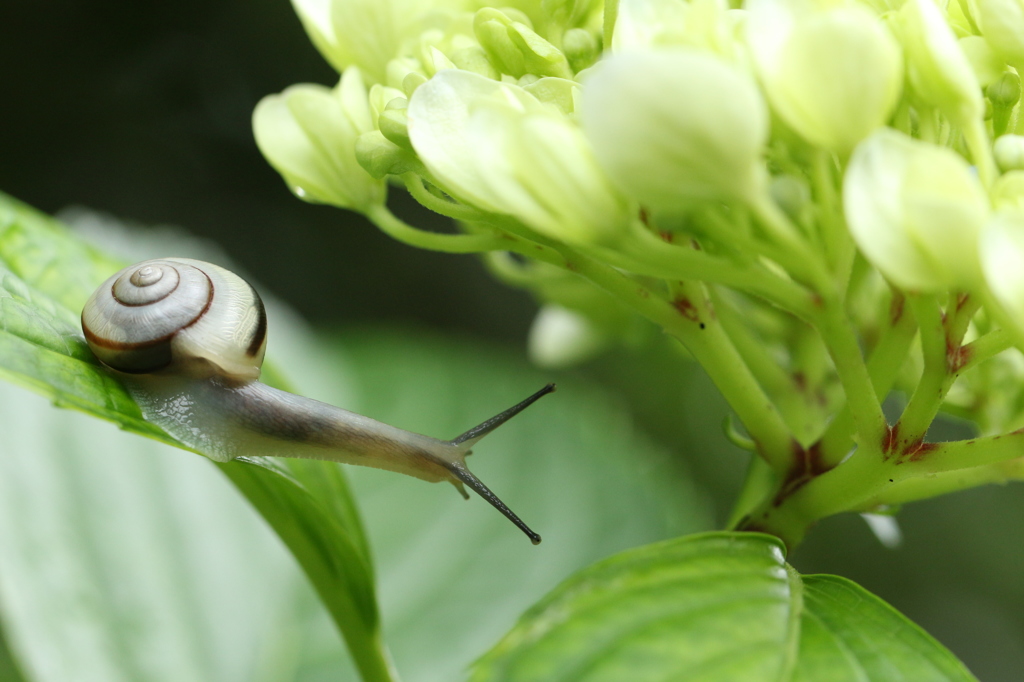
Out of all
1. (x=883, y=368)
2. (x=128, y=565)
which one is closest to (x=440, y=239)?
(x=883, y=368)

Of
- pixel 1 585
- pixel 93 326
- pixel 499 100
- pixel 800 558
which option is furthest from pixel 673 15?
pixel 800 558

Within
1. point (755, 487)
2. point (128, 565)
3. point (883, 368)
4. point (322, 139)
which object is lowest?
point (128, 565)

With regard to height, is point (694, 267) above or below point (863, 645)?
above

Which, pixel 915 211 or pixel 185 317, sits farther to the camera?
pixel 185 317

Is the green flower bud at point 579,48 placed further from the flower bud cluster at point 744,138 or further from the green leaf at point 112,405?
the green leaf at point 112,405

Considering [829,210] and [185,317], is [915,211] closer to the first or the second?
[829,210]

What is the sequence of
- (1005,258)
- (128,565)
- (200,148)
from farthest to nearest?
(200,148) < (128,565) < (1005,258)

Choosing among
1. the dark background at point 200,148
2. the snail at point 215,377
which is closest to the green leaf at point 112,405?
the snail at point 215,377

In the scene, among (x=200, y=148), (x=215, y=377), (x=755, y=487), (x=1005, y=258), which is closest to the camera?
(x=1005, y=258)
